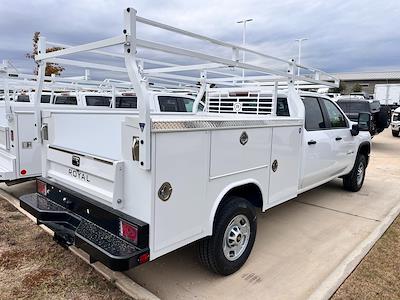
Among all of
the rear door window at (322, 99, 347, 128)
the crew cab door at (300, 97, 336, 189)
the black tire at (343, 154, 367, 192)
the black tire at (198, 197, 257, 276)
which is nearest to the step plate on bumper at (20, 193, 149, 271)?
the black tire at (198, 197, 257, 276)

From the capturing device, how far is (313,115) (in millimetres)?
5098

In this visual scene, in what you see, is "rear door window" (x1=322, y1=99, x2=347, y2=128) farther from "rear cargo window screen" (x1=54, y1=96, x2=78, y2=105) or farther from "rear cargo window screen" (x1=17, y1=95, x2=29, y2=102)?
"rear cargo window screen" (x1=17, y1=95, x2=29, y2=102)

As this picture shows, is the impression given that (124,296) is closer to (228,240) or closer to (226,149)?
(228,240)

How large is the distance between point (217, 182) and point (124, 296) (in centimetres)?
129

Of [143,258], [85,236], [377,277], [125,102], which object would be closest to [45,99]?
[125,102]

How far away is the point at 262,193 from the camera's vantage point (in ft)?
12.4

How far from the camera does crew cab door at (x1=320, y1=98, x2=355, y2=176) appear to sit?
18.0 feet

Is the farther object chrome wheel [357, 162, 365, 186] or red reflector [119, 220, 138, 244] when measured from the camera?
chrome wheel [357, 162, 365, 186]

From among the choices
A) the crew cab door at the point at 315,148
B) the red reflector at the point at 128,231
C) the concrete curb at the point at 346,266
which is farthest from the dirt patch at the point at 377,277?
the red reflector at the point at 128,231

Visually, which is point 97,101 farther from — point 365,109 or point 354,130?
point 365,109

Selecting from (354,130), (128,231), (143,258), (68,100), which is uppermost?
(68,100)

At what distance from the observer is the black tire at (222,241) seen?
10.5 ft

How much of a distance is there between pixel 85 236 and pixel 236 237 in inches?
58.2

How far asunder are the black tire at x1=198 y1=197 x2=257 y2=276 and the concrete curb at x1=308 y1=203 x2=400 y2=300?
798 millimetres
